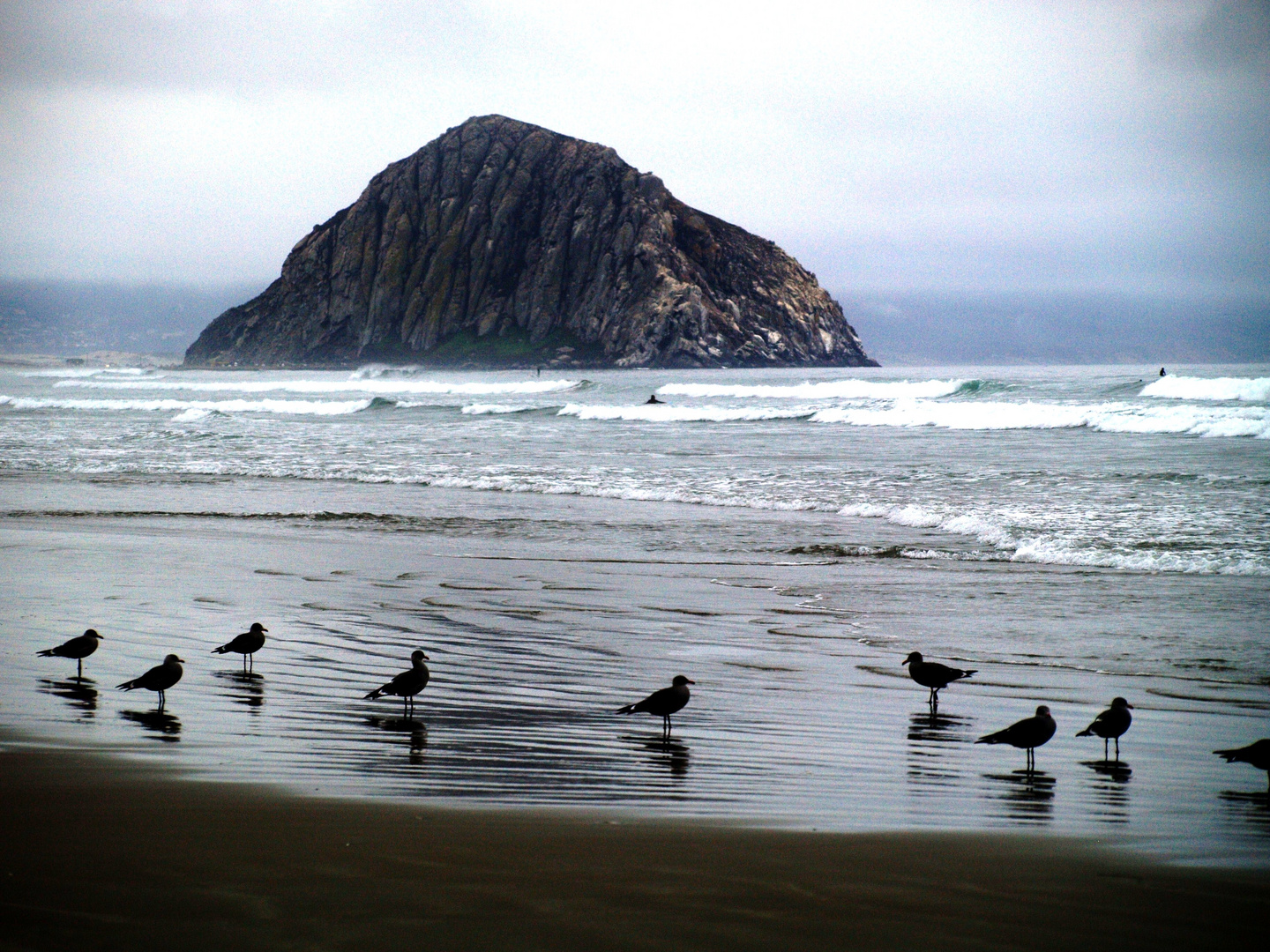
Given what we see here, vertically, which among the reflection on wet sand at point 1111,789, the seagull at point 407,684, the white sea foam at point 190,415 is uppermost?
the white sea foam at point 190,415

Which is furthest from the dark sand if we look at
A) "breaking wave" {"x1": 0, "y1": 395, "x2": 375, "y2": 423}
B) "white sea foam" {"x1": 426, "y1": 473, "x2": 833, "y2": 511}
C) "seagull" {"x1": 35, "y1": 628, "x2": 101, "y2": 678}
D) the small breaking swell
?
"breaking wave" {"x1": 0, "y1": 395, "x2": 375, "y2": 423}

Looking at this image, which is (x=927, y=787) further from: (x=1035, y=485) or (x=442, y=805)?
(x=1035, y=485)

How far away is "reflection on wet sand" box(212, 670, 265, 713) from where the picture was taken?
6242 millimetres

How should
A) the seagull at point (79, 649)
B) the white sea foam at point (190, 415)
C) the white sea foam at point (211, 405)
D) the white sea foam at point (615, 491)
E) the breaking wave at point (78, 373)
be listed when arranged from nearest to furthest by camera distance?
the seagull at point (79, 649) → the white sea foam at point (615, 491) → the white sea foam at point (190, 415) → the white sea foam at point (211, 405) → the breaking wave at point (78, 373)

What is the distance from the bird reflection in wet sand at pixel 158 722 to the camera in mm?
5429

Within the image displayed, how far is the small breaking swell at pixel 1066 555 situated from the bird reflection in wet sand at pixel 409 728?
319 inches

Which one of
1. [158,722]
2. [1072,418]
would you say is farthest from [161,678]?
[1072,418]

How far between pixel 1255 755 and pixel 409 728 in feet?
13.3

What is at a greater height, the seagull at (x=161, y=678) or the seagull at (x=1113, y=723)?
the seagull at (x=161, y=678)

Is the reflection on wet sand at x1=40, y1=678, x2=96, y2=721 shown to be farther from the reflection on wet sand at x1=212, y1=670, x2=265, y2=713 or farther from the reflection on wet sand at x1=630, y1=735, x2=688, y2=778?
the reflection on wet sand at x1=630, y1=735, x2=688, y2=778

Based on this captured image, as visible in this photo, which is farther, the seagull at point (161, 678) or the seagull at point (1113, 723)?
the seagull at point (161, 678)

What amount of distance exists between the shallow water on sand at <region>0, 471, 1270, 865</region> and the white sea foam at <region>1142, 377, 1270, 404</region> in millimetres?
36879

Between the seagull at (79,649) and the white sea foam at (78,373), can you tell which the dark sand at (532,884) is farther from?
the white sea foam at (78,373)

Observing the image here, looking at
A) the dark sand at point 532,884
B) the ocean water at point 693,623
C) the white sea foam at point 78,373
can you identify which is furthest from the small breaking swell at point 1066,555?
the white sea foam at point 78,373
